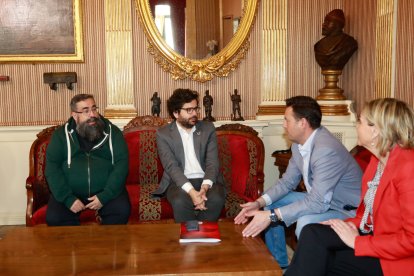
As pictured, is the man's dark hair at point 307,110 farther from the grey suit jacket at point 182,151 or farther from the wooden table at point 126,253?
the grey suit jacket at point 182,151

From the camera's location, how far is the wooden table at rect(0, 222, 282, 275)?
225 cm

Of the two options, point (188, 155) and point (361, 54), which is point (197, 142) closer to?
point (188, 155)

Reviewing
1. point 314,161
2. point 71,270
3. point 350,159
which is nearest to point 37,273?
point 71,270

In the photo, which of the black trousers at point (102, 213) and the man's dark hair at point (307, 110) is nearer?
the man's dark hair at point (307, 110)

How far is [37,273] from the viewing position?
2.21m

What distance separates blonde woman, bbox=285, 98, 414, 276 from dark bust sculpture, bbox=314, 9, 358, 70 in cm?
251

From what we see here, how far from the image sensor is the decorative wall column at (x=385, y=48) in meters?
4.10

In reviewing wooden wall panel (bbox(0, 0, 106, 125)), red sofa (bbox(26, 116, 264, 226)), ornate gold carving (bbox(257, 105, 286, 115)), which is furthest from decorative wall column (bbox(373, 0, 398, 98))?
wooden wall panel (bbox(0, 0, 106, 125))

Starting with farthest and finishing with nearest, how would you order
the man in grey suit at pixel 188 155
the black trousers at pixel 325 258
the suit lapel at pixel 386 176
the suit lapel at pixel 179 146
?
1. the suit lapel at pixel 179 146
2. the man in grey suit at pixel 188 155
3. the black trousers at pixel 325 258
4. the suit lapel at pixel 386 176

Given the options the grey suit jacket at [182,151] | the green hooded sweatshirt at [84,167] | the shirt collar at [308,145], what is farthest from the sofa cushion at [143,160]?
the shirt collar at [308,145]

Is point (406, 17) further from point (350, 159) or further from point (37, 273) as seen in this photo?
point (37, 273)

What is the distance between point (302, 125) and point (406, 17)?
5.01ft

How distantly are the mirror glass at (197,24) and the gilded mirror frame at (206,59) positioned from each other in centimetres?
5

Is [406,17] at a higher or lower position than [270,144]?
higher
